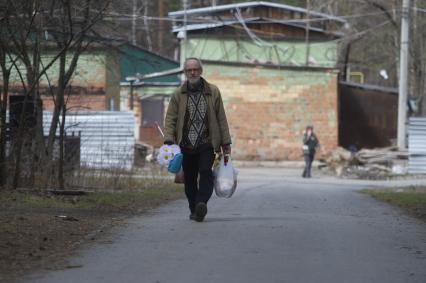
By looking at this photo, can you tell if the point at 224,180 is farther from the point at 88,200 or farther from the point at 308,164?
the point at 308,164

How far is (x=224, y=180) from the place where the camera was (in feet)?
37.0

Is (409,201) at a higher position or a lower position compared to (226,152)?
lower

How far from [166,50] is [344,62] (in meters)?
17.2

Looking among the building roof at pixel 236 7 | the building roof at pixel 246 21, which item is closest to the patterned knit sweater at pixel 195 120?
the building roof at pixel 246 21

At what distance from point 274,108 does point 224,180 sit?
2805 cm

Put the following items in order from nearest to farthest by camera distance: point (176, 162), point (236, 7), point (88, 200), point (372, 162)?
point (176, 162) → point (88, 200) → point (372, 162) → point (236, 7)

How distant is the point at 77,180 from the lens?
1750 centimetres

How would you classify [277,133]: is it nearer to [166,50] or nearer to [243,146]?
[243,146]

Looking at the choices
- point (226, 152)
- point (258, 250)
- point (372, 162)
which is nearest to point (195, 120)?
point (226, 152)

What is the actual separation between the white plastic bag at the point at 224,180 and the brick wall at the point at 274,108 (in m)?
27.7

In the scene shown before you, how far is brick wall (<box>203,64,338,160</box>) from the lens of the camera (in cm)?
3894

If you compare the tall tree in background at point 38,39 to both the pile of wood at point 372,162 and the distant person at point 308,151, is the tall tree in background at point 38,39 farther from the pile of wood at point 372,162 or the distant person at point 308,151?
the pile of wood at point 372,162

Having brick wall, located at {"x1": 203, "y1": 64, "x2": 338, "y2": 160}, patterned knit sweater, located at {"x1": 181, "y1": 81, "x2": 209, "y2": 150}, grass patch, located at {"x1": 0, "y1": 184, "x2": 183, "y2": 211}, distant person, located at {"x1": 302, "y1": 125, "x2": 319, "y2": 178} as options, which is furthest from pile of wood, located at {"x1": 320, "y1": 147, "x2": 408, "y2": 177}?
patterned knit sweater, located at {"x1": 181, "y1": 81, "x2": 209, "y2": 150}

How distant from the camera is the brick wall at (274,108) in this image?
3894 centimetres
